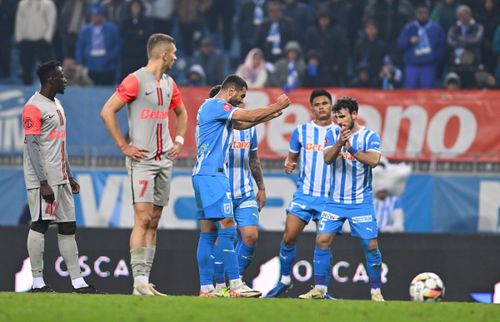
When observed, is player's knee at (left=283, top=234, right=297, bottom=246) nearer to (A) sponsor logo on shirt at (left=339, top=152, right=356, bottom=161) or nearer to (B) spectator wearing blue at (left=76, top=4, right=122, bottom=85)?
(A) sponsor logo on shirt at (left=339, top=152, right=356, bottom=161)

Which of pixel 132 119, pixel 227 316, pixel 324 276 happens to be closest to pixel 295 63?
pixel 324 276

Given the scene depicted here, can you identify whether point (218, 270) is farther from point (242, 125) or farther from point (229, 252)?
point (242, 125)

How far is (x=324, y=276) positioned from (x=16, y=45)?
11.8 metres

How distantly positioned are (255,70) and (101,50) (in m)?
2.90

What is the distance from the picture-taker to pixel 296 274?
49.8 ft

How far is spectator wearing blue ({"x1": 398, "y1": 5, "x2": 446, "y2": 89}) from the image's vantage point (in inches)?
830

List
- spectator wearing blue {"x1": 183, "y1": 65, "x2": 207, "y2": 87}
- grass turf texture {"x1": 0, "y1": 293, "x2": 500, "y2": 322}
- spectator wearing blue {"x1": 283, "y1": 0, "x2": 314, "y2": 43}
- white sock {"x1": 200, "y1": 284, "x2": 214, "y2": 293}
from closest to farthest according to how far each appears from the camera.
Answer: grass turf texture {"x1": 0, "y1": 293, "x2": 500, "y2": 322}, white sock {"x1": 200, "y1": 284, "x2": 214, "y2": 293}, spectator wearing blue {"x1": 183, "y1": 65, "x2": 207, "y2": 87}, spectator wearing blue {"x1": 283, "y1": 0, "x2": 314, "y2": 43}

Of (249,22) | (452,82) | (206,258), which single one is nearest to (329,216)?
(206,258)

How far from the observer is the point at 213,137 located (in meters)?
11.8

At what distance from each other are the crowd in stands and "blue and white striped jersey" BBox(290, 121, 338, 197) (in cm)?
615

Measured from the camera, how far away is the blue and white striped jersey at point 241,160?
42.9 ft

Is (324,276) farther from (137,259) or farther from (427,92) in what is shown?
(427,92)

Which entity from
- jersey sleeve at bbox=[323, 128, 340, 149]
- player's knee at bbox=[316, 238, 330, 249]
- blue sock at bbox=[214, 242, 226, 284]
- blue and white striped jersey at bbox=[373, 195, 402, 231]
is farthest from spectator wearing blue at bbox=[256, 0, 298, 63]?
blue sock at bbox=[214, 242, 226, 284]

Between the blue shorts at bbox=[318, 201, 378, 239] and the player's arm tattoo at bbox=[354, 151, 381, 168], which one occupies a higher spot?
the player's arm tattoo at bbox=[354, 151, 381, 168]
